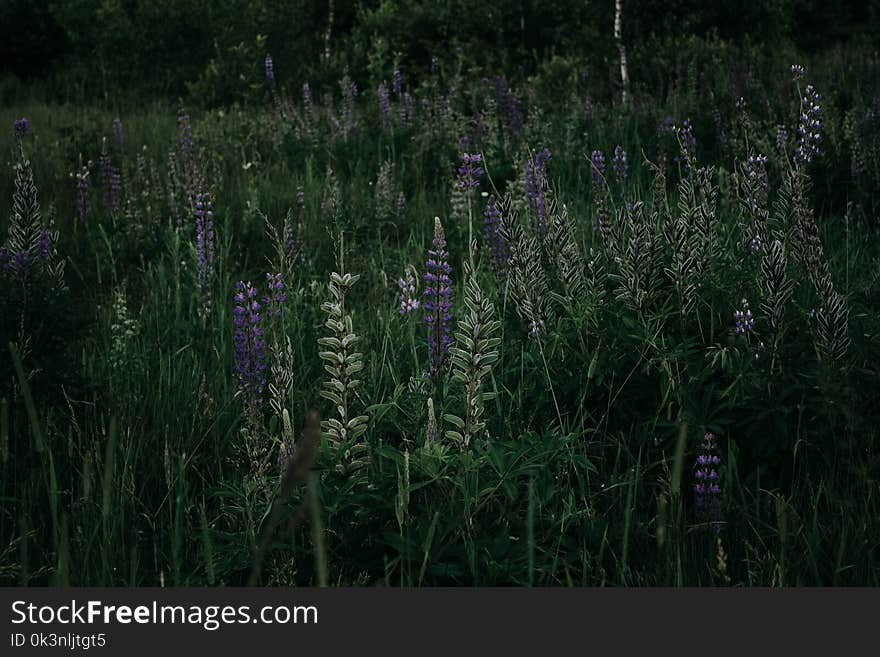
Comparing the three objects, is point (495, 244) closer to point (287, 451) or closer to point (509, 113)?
point (287, 451)

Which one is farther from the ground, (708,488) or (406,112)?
(406,112)

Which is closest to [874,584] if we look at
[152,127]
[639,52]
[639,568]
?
[639,568]

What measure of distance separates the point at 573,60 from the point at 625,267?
9.56 meters

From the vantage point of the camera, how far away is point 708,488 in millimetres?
2256

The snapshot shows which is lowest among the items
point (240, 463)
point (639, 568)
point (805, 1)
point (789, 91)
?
point (639, 568)

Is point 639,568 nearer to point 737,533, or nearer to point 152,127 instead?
point 737,533

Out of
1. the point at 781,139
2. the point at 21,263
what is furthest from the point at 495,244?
the point at 21,263

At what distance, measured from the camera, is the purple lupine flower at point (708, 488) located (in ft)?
7.19

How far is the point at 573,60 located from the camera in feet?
37.9

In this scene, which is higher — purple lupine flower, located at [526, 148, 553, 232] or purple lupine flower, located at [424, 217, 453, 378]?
purple lupine flower, located at [526, 148, 553, 232]

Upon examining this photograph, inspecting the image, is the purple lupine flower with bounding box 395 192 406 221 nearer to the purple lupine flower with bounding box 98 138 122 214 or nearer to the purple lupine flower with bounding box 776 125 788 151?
the purple lupine flower with bounding box 98 138 122 214

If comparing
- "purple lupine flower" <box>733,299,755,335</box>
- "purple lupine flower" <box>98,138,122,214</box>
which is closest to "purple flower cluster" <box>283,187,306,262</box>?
"purple lupine flower" <box>98,138,122,214</box>

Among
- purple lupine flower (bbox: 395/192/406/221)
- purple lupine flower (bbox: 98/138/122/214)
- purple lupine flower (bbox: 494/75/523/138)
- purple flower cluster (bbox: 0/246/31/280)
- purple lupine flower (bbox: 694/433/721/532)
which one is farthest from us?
purple lupine flower (bbox: 494/75/523/138)

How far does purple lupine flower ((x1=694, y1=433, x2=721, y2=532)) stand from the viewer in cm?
219
